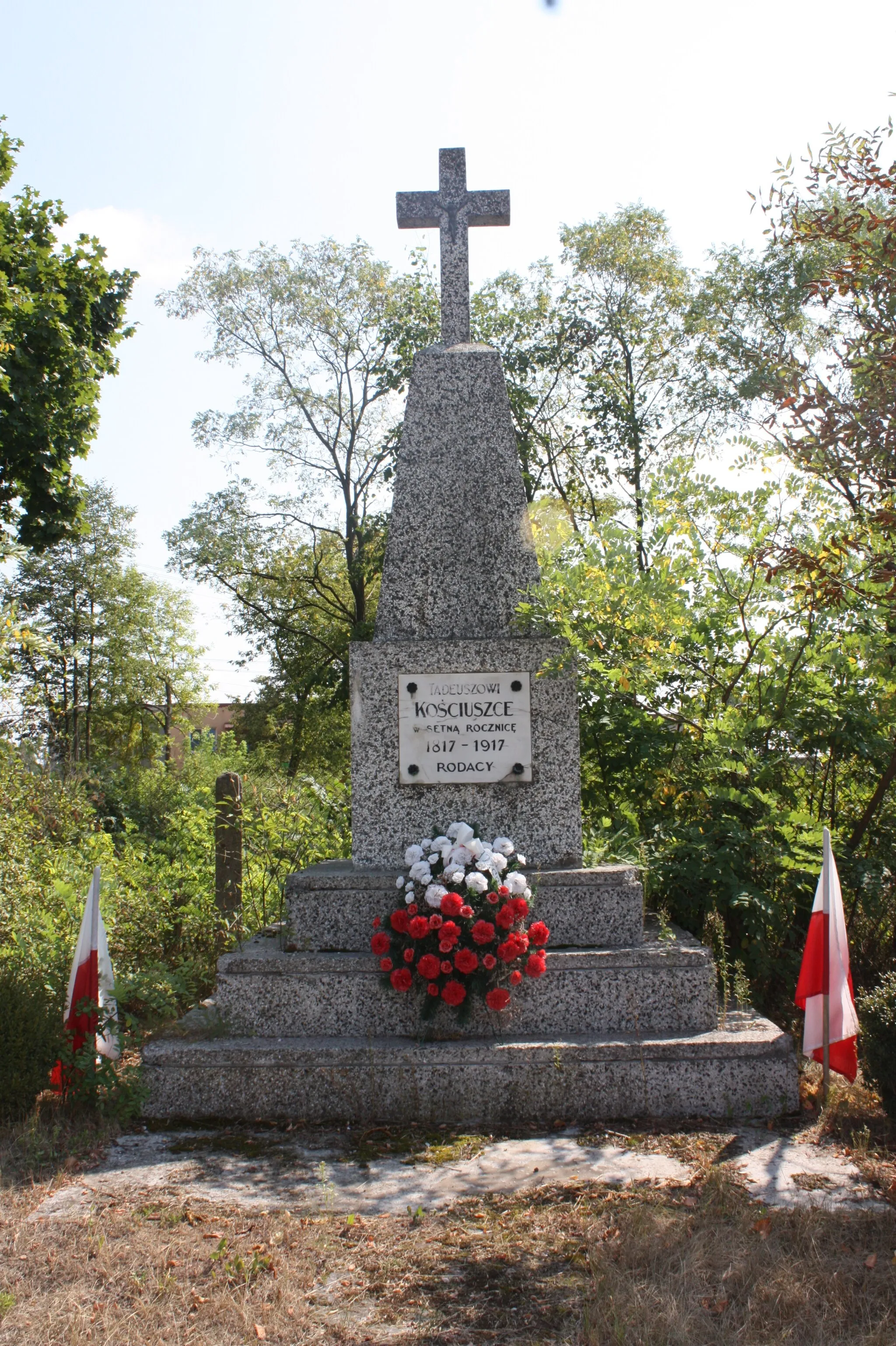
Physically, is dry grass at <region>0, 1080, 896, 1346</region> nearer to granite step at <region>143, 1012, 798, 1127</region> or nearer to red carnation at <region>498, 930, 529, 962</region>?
granite step at <region>143, 1012, 798, 1127</region>

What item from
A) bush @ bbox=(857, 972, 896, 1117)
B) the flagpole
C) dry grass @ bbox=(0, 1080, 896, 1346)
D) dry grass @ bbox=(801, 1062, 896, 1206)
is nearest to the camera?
dry grass @ bbox=(0, 1080, 896, 1346)

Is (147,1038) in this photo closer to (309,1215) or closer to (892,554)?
(309,1215)

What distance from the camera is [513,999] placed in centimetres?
423

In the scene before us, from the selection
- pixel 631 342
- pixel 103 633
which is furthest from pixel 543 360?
pixel 103 633

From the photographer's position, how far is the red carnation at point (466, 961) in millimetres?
4039

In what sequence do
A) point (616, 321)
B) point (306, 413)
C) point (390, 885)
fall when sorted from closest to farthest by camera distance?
point (390, 885) → point (616, 321) → point (306, 413)

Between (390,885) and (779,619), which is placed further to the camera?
(779,619)

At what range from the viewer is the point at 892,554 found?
3338 millimetres

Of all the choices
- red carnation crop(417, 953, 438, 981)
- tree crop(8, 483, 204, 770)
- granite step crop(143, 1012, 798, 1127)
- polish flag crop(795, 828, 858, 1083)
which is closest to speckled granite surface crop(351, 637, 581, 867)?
red carnation crop(417, 953, 438, 981)

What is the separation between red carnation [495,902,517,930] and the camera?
415cm

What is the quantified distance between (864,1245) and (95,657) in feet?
88.9

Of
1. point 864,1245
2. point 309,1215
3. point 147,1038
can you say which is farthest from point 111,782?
point 864,1245

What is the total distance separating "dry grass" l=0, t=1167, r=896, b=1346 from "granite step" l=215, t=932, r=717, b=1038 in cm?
108

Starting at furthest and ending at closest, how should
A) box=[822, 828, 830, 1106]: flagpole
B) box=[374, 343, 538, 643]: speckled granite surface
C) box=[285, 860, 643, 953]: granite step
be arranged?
box=[374, 343, 538, 643]: speckled granite surface, box=[285, 860, 643, 953]: granite step, box=[822, 828, 830, 1106]: flagpole
